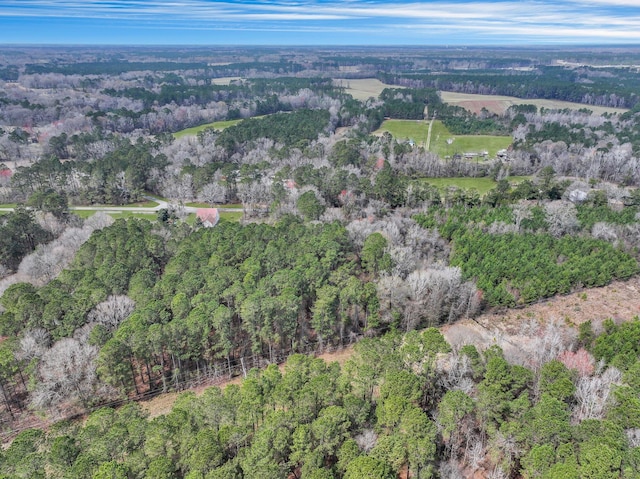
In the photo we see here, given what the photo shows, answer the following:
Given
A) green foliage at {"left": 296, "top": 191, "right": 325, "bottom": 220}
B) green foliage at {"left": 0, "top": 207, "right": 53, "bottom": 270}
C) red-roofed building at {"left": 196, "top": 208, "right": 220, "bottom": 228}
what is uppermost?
green foliage at {"left": 296, "top": 191, "right": 325, "bottom": 220}

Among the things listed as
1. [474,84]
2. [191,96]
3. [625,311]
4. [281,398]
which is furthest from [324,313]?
[474,84]

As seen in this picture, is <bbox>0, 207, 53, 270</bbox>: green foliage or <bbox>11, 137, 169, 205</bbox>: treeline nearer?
<bbox>0, 207, 53, 270</bbox>: green foliage

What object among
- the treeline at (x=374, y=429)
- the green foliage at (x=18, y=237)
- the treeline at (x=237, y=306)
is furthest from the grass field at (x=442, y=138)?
the green foliage at (x=18, y=237)

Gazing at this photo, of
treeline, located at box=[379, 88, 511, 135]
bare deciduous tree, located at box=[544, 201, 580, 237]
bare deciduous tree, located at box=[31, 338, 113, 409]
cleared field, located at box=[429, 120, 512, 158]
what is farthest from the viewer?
treeline, located at box=[379, 88, 511, 135]

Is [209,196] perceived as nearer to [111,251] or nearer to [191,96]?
[111,251]

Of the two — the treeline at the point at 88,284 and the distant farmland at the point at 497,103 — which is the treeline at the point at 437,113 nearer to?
the distant farmland at the point at 497,103

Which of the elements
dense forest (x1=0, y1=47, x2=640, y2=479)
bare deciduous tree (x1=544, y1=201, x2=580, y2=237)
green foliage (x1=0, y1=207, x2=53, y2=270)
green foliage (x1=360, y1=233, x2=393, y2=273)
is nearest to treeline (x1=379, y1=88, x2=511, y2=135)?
dense forest (x1=0, y1=47, x2=640, y2=479)

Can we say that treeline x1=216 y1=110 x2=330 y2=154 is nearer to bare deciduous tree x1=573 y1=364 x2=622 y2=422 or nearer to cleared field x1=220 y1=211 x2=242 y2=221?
cleared field x1=220 y1=211 x2=242 y2=221

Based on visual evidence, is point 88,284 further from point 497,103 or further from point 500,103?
point 500,103
